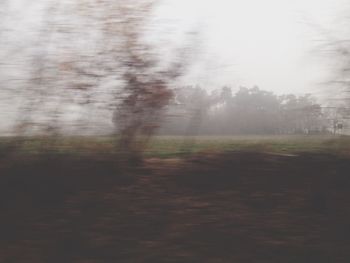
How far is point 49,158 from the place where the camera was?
9.28 meters

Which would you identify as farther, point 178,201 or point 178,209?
point 178,201

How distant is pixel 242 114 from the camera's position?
11.9m

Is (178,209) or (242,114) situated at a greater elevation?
(242,114)

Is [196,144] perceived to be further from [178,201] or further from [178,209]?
[178,209]

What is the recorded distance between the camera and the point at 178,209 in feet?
27.3

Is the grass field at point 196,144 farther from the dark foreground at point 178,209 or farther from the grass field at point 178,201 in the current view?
the dark foreground at point 178,209

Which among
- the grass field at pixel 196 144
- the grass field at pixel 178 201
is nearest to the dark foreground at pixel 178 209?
the grass field at pixel 178 201

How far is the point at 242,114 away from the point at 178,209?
13.5ft

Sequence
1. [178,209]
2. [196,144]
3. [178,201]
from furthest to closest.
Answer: [196,144] < [178,201] < [178,209]

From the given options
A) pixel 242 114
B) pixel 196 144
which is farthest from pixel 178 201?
pixel 242 114

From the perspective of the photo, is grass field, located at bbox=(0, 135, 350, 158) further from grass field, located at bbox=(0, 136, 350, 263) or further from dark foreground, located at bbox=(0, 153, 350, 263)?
dark foreground, located at bbox=(0, 153, 350, 263)

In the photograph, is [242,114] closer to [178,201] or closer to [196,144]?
[196,144]

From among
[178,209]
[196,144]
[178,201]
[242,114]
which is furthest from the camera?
[242,114]

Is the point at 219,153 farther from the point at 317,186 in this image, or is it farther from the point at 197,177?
the point at 317,186
